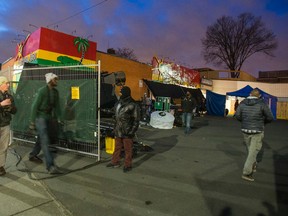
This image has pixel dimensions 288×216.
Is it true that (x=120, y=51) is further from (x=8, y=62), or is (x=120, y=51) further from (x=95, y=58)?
(x=95, y=58)

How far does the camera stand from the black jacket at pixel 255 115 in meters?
5.37

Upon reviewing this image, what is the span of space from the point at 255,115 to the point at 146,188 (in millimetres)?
2624

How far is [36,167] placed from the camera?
573cm

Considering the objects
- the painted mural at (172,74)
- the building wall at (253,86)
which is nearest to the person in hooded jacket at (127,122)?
the painted mural at (172,74)

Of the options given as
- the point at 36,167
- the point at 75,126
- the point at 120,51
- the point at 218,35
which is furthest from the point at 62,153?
the point at 120,51

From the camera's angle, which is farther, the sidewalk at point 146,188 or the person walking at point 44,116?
the person walking at point 44,116

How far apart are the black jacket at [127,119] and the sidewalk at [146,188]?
825 mm

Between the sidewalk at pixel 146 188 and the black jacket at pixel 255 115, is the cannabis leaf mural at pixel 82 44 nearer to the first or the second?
the sidewalk at pixel 146 188

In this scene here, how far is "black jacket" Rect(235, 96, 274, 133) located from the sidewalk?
43.3 inches

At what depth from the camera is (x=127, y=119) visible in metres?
5.79

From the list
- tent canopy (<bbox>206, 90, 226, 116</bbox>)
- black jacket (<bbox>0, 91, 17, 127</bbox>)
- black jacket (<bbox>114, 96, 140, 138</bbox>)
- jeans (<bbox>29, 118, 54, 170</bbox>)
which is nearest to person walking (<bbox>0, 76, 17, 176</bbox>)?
black jacket (<bbox>0, 91, 17, 127</bbox>)

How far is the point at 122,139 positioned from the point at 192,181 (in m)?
1.78

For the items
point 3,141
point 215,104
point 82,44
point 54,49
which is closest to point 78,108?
point 3,141

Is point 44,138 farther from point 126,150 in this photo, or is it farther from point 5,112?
point 126,150
